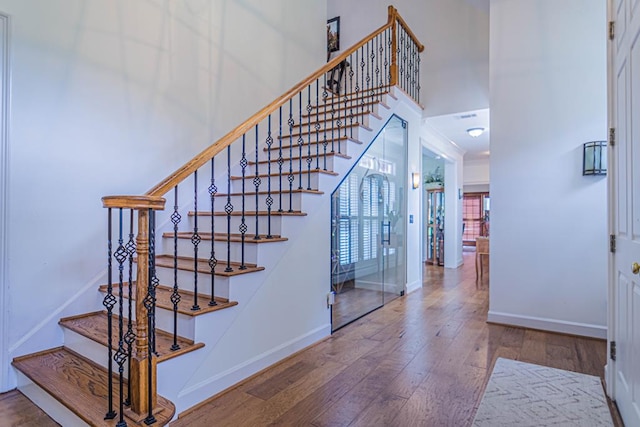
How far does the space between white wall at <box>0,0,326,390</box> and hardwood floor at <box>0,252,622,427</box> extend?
81cm

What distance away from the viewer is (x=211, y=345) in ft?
6.97

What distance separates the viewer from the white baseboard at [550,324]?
3.14 metres

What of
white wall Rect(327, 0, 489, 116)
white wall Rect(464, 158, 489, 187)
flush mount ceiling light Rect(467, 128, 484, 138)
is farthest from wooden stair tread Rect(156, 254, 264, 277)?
white wall Rect(464, 158, 489, 187)

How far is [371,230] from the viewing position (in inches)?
170

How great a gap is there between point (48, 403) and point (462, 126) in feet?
19.1

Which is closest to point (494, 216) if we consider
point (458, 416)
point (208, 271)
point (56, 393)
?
point (458, 416)

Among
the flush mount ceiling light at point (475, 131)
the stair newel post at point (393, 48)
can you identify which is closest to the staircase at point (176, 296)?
the stair newel post at point (393, 48)

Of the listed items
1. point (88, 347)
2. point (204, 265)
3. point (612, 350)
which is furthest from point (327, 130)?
point (612, 350)

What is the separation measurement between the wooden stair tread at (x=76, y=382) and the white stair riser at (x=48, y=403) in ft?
0.17

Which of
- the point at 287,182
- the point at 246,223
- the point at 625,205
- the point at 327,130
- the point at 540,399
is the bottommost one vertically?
the point at 540,399

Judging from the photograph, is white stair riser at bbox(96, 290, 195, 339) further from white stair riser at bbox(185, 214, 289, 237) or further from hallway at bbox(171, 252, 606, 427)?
white stair riser at bbox(185, 214, 289, 237)

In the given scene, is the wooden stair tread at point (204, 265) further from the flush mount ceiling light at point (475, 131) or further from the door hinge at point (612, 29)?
the flush mount ceiling light at point (475, 131)

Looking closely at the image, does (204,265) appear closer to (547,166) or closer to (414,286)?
(547,166)

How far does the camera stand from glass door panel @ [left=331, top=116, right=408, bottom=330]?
12.3 ft
